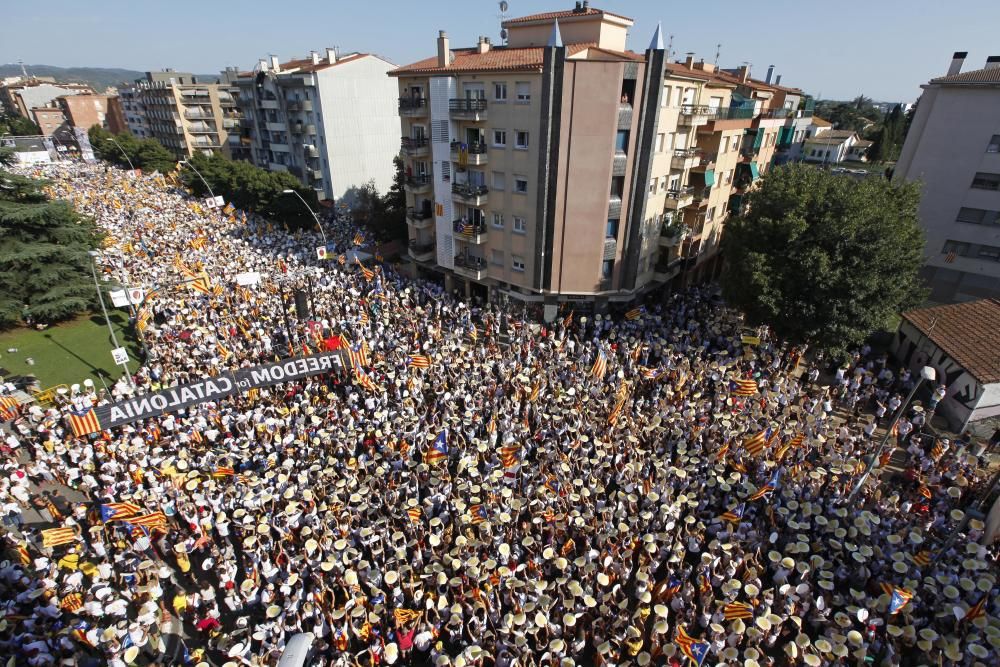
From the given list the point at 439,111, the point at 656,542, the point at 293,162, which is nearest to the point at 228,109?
the point at 293,162

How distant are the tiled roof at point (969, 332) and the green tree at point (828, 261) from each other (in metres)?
1.23

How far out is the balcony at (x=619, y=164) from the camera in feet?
81.9

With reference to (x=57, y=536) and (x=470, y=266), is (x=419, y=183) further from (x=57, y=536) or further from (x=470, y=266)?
(x=57, y=536)

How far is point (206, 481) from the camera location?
15.5m

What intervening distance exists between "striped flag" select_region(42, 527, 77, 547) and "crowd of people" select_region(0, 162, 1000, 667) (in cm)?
8

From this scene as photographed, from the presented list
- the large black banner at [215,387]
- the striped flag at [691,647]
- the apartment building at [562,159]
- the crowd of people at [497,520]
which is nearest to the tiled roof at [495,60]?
the apartment building at [562,159]

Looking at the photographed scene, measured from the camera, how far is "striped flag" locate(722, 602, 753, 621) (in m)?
11.3

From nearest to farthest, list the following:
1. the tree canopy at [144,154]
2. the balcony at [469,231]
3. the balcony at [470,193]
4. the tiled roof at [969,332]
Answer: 1. the tiled roof at [969,332]
2. the balcony at [470,193]
3. the balcony at [469,231]
4. the tree canopy at [144,154]

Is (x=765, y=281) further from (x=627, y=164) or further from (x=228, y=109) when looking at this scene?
(x=228, y=109)

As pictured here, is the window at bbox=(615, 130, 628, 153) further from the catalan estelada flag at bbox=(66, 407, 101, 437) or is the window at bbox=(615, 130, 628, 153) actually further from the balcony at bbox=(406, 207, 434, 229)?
the catalan estelada flag at bbox=(66, 407, 101, 437)

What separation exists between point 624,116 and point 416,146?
1290cm

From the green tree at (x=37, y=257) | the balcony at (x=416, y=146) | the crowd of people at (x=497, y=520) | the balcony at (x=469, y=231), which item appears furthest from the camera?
the balcony at (x=416, y=146)

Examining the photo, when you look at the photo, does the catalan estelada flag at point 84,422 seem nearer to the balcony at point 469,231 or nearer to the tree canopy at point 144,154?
the balcony at point 469,231

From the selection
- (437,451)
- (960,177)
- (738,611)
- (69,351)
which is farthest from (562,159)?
(69,351)
